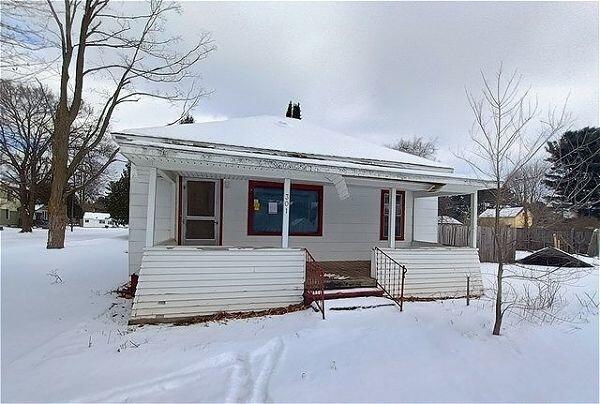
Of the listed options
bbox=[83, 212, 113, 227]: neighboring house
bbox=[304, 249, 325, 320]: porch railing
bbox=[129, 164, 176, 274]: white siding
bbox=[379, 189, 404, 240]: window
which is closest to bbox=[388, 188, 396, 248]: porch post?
bbox=[304, 249, 325, 320]: porch railing

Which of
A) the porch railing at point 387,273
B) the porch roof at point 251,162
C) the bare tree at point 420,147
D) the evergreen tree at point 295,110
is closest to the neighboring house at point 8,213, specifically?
the evergreen tree at point 295,110

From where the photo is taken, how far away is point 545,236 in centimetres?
1758

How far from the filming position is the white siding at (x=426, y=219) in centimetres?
1070

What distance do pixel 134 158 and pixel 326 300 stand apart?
14.2 feet

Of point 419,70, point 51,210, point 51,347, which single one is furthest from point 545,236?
point 51,210

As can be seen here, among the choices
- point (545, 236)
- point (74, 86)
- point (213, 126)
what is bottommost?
→ point (545, 236)

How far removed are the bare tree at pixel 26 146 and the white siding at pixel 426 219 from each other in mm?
26364

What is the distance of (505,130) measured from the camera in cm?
546

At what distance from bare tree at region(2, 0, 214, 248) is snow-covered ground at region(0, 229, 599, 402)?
33.8 ft

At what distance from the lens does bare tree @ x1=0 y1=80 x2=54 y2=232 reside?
85.6 ft

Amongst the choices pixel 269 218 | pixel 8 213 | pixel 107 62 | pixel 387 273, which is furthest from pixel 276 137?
pixel 8 213

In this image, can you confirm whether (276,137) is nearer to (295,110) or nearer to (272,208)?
(272,208)

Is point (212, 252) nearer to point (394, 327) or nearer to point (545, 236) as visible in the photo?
point (394, 327)

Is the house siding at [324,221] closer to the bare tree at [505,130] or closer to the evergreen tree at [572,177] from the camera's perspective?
the evergreen tree at [572,177]
